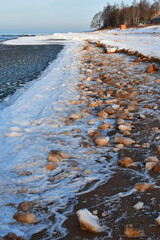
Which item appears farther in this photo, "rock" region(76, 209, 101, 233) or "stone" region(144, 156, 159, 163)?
"stone" region(144, 156, 159, 163)

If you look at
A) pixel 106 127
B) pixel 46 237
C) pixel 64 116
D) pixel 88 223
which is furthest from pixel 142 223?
pixel 64 116

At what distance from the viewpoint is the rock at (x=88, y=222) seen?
1263mm

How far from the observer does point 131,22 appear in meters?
71.1

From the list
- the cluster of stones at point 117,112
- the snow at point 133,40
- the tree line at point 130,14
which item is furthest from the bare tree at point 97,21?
the cluster of stones at point 117,112

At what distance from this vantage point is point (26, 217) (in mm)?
1360

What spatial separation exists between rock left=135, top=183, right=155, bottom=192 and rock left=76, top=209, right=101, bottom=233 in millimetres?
459

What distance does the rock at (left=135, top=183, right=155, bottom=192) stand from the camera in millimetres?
1598

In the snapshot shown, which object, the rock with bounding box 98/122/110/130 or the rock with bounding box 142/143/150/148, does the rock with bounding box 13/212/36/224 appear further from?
the rock with bounding box 98/122/110/130

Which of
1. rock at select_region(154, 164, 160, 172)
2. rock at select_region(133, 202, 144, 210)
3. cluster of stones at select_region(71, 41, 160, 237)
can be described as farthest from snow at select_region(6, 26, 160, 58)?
→ rock at select_region(133, 202, 144, 210)

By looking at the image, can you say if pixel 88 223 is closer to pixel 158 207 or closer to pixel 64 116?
pixel 158 207

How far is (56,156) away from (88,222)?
922 millimetres

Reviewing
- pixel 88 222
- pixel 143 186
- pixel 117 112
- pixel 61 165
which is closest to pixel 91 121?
pixel 117 112

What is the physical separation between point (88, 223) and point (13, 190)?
739 mm

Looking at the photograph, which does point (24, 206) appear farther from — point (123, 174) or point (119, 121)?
point (119, 121)
